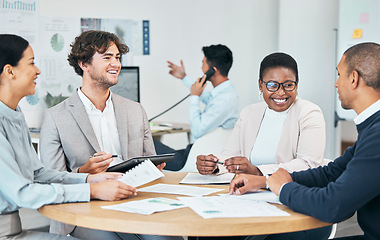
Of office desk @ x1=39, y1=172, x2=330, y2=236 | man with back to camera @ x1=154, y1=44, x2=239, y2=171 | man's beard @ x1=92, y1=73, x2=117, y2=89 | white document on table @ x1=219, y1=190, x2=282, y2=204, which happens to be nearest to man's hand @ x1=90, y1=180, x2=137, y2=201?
office desk @ x1=39, y1=172, x2=330, y2=236

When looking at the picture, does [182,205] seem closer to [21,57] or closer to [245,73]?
[21,57]

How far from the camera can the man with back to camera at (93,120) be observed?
2662mm

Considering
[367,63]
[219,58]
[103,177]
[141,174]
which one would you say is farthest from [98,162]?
[219,58]

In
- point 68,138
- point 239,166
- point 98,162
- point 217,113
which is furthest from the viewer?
point 217,113

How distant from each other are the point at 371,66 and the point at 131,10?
3944 millimetres

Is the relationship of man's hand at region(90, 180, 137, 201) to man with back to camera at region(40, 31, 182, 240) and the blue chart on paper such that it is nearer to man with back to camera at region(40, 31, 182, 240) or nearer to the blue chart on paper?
man with back to camera at region(40, 31, 182, 240)

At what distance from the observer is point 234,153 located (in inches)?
119

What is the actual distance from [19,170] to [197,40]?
182 inches

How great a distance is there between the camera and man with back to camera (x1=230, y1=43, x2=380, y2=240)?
172 centimetres

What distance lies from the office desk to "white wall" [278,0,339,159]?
3.81 meters

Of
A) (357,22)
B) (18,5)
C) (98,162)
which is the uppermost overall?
(18,5)

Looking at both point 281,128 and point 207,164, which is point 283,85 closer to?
point 281,128

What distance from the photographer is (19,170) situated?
1926 mm

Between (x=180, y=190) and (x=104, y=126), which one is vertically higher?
(x=104, y=126)
